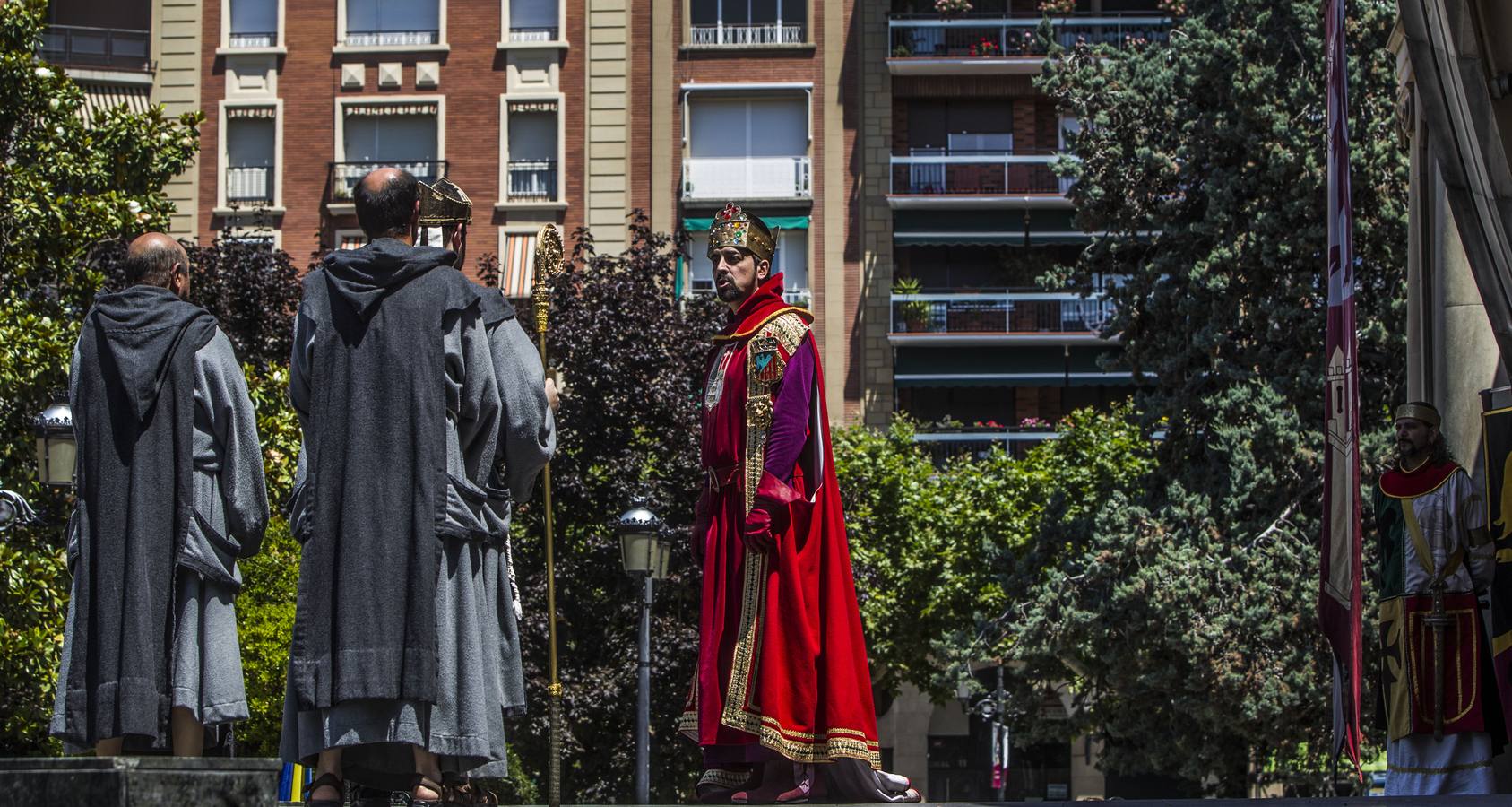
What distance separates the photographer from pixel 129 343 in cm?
804

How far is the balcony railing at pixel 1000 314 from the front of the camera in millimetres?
46562

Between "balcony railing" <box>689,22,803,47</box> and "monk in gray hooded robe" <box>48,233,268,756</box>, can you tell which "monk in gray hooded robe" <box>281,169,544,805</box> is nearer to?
"monk in gray hooded robe" <box>48,233,268,756</box>

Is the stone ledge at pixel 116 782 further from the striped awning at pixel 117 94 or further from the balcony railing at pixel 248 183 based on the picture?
the balcony railing at pixel 248 183

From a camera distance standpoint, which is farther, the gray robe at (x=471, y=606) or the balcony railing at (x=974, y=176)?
the balcony railing at (x=974, y=176)

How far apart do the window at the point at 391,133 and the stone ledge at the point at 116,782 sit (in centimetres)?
4117

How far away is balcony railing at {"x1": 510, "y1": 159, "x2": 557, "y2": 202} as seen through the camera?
45.8m

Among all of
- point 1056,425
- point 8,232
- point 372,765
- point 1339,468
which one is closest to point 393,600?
point 372,765

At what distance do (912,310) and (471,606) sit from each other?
39560mm

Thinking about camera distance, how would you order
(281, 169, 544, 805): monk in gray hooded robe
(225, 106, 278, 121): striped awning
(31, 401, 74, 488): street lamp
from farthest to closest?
(225, 106, 278, 121): striped awning
(31, 401, 74, 488): street lamp
(281, 169, 544, 805): monk in gray hooded robe

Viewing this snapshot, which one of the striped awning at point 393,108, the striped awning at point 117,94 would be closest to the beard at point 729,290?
the striped awning at point 393,108

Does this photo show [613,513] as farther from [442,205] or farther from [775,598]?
[442,205]

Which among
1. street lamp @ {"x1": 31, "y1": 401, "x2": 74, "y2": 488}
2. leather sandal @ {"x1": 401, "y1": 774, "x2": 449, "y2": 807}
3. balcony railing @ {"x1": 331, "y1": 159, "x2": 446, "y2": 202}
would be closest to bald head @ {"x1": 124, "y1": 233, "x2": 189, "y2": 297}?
leather sandal @ {"x1": 401, "y1": 774, "x2": 449, "y2": 807}

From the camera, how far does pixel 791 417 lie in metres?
9.20

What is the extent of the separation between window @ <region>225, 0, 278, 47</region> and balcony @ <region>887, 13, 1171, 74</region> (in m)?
12.7
